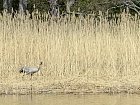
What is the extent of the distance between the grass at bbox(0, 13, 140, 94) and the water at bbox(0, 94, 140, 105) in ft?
3.83

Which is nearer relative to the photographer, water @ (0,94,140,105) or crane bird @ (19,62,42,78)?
water @ (0,94,140,105)

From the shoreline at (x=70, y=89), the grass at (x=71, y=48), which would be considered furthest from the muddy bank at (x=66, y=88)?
the grass at (x=71, y=48)

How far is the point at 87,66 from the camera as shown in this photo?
11.4 metres

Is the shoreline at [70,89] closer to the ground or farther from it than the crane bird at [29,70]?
closer to the ground

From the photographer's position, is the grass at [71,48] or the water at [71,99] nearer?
the water at [71,99]

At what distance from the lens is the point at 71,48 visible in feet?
37.8

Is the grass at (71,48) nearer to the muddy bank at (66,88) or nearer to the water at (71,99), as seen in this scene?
the muddy bank at (66,88)

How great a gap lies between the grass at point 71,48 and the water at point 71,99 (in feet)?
3.83

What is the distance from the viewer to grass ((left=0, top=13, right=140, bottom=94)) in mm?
11266

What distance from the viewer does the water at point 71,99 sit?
30.2 feet

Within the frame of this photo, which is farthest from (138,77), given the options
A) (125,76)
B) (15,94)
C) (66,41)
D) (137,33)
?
(15,94)

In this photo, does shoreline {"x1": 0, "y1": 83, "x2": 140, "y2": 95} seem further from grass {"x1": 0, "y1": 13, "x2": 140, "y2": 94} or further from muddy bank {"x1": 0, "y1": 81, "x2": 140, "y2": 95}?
grass {"x1": 0, "y1": 13, "x2": 140, "y2": 94}

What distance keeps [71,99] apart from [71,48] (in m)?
2.17

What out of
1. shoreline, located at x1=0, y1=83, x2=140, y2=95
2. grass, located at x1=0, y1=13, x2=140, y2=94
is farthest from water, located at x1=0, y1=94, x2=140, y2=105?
grass, located at x1=0, y1=13, x2=140, y2=94
